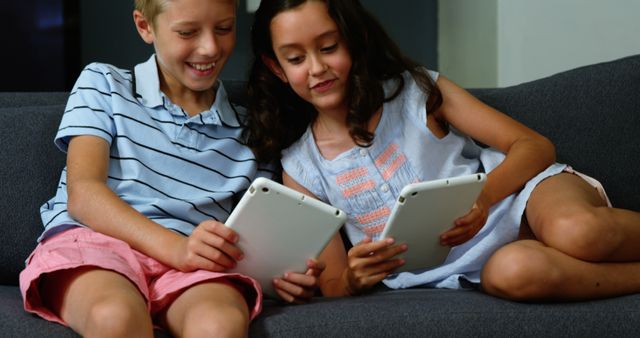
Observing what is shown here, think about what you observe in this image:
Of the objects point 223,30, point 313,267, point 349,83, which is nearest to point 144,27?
point 223,30

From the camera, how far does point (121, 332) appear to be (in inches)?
50.1

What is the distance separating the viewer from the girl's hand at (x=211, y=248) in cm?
145

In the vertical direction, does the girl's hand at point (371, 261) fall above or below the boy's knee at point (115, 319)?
below

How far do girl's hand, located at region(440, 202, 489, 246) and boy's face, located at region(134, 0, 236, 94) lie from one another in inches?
20.8

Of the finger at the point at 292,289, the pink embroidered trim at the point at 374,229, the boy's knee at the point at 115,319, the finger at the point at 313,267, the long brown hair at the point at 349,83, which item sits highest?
the long brown hair at the point at 349,83

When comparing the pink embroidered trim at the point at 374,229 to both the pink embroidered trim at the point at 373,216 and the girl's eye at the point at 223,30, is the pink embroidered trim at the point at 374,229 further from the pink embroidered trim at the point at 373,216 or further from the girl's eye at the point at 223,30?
the girl's eye at the point at 223,30

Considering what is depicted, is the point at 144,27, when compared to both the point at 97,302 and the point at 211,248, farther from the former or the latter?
the point at 97,302

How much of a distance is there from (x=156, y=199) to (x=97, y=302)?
39 cm

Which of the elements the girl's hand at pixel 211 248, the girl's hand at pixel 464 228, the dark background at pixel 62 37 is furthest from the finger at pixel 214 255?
the dark background at pixel 62 37

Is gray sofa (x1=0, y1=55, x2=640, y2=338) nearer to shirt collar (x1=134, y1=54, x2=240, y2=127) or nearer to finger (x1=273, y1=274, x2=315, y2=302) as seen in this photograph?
finger (x1=273, y1=274, x2=315, y2=302)

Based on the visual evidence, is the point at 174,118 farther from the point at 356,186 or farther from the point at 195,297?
the point at 195,297

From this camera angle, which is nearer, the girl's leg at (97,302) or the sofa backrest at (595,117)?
the girl's leg at (97,302)

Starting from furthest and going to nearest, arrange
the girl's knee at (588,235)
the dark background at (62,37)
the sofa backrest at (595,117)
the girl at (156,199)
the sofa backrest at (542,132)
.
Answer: the dark background at (62,37) < the sofa backrest at (595,117) < the sofa backrest at (542,132) < the girl's knee at (588,235) < the girl at (156,199)

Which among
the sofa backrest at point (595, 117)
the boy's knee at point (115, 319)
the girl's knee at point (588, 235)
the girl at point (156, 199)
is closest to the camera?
the boy's knee at point (115, 319)
